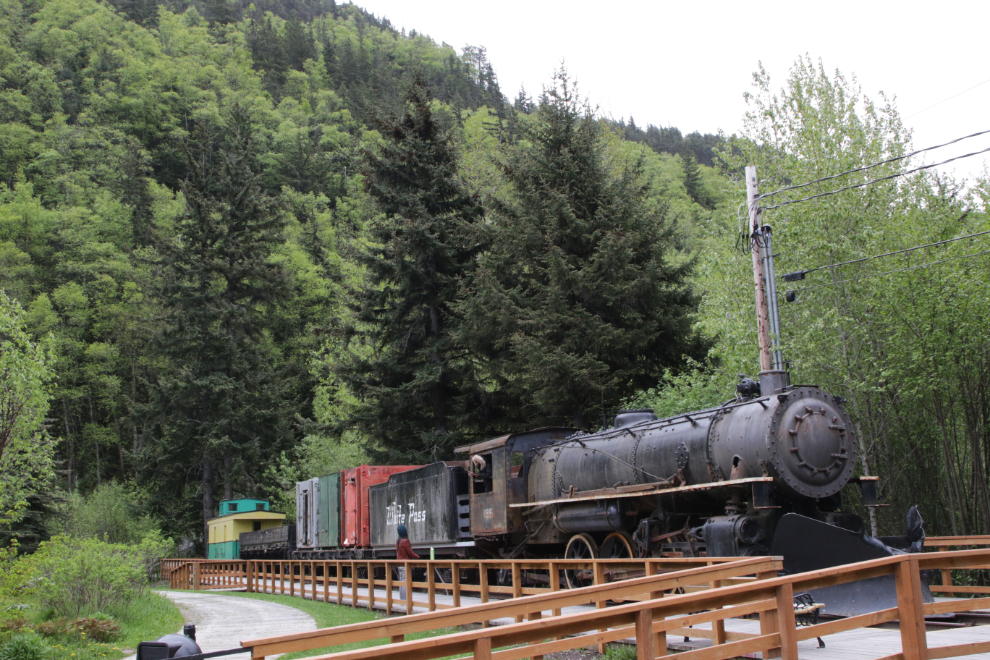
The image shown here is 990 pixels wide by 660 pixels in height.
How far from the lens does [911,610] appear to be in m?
5.01

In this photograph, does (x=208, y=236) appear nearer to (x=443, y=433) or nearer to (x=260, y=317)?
(x=260, y=317)

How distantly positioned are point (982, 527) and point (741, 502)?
7.44 meters

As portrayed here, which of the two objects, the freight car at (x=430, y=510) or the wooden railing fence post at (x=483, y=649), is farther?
the freight car at (x=430, y=510)

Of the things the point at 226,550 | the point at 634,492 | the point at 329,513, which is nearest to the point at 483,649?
the point at 634,492

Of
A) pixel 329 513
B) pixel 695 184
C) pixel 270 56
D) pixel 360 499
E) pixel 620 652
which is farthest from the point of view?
pixel 270 56

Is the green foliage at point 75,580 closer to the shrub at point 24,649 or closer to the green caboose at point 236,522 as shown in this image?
the shrub at point 24,649

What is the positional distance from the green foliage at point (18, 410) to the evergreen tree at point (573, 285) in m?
11.9

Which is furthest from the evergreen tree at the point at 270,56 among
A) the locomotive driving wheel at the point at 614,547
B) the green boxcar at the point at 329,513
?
the locomotive driving wheel at the point at 614,547

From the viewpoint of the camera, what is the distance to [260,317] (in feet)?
150

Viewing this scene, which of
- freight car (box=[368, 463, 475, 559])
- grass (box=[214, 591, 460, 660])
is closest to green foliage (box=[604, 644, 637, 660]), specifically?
grass (box=[214, 591, 460, 660])

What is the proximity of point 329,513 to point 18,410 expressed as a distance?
10.5 m

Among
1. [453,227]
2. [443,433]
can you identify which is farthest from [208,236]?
[443,433]

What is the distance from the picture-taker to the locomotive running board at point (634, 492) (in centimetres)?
1017

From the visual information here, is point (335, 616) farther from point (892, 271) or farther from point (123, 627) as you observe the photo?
point (892, 271)
